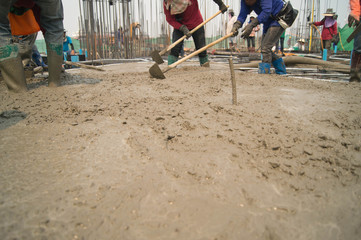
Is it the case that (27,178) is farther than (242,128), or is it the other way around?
(242,128)

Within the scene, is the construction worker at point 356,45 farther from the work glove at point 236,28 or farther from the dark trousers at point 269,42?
the work glove at point 236,28

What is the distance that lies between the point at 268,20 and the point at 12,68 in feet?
10.4

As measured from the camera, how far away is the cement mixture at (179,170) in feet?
2.42

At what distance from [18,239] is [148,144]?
0.64 m

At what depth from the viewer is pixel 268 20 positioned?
3.37 meters

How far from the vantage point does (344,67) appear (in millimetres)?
4348

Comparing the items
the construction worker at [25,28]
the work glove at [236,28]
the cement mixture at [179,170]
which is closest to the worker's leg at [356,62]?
the work glove at [236,28]

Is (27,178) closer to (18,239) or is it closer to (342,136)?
(18,239)

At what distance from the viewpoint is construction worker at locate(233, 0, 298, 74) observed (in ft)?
10.4

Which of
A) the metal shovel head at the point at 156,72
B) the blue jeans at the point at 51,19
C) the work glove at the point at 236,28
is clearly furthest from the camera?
the work glove at the point at 236,28

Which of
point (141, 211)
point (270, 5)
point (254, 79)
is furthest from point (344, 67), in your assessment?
point (141, 211)

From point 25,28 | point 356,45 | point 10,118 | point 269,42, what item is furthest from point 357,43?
point 25,28

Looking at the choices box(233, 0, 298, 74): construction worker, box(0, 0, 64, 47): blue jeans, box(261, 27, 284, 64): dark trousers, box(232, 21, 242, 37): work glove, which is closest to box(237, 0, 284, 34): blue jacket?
box(233, 0, 298, 74): construction worker

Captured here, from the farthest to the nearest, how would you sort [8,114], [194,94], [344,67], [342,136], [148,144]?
[344,67], [194,94], [8,114], [342,136], [148,144]
